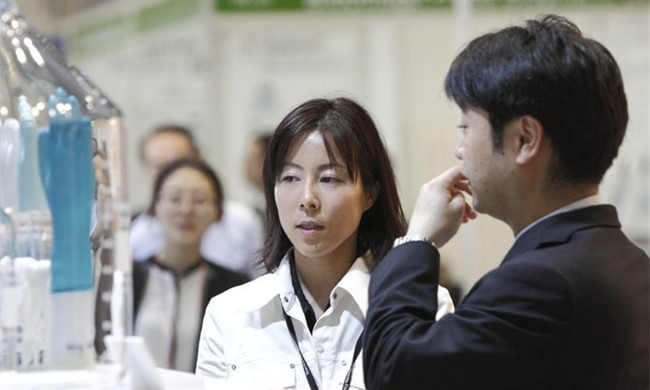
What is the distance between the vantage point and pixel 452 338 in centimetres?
191

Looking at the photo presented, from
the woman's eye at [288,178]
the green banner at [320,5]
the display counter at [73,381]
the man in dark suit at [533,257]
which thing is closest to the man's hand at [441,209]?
the man in dark suit at [533,257]

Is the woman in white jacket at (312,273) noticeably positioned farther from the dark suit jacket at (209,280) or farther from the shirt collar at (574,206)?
the dark suit jacket at (209,280)

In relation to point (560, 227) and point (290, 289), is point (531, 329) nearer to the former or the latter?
point (560, 227)

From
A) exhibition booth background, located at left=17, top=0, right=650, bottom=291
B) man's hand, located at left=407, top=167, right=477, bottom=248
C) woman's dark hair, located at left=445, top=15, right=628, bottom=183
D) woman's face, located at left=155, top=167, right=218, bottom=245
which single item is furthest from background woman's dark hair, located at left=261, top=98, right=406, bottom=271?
exhibition booth background, located at left=17, top=0, right=650, bottom=291

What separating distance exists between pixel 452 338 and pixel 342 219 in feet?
2.04

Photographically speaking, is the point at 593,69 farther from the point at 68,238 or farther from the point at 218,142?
the point at 218,142

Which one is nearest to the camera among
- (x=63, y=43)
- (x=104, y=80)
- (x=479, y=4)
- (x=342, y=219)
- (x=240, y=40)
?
(x=342, y=219)

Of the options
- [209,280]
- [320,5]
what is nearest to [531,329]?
[209,280]

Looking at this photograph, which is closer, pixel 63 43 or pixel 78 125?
pixel 78 125

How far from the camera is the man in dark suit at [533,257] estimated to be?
6.23 ft

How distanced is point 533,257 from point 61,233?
0.86 meters

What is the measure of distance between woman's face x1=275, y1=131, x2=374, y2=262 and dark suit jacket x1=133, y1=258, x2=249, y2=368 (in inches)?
89.1

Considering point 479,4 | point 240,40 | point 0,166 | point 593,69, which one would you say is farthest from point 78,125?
point 240,40

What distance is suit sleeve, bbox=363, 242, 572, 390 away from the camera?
189 centimetres
